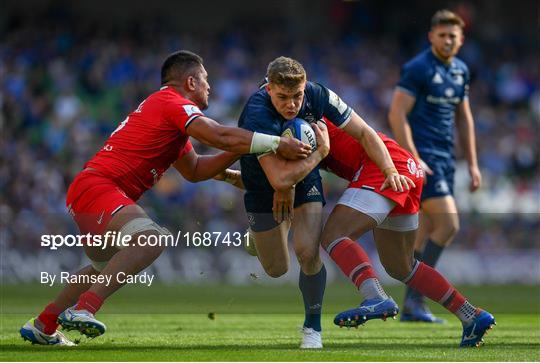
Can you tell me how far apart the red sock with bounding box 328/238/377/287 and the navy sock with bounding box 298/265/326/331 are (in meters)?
0.28

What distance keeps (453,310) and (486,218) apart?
478 inches

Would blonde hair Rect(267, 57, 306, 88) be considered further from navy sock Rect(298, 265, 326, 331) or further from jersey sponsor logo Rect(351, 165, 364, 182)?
navy sock Rect(298, 265, 326, 331)

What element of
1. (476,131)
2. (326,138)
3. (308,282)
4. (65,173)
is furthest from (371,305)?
(476,131)

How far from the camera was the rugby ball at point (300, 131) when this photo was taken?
8000mm

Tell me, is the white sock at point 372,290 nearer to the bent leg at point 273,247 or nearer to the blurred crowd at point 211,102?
the bent leg at point 273,247

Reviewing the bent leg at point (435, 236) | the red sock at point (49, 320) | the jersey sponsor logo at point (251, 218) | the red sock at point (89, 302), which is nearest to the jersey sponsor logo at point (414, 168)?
the jersey sponsor logo at point (251, 218)

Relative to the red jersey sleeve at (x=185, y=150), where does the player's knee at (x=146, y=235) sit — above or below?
below

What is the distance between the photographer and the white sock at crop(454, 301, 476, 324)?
8352mm

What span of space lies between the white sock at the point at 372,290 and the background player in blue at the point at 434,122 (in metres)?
3.35

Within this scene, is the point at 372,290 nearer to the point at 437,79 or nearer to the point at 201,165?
the point at 201,165

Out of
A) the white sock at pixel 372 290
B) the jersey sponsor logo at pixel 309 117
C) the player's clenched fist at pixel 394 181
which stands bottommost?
the white sock at pixel 372 290

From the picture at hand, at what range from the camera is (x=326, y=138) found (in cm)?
816

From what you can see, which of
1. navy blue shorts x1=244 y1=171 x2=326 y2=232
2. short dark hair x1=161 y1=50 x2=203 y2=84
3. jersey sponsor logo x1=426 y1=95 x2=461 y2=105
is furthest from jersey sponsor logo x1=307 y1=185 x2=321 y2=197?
jersey sponsor logo x1=426 y1=95 x2=461 y2=105

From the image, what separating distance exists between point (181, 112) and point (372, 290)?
195 cm
